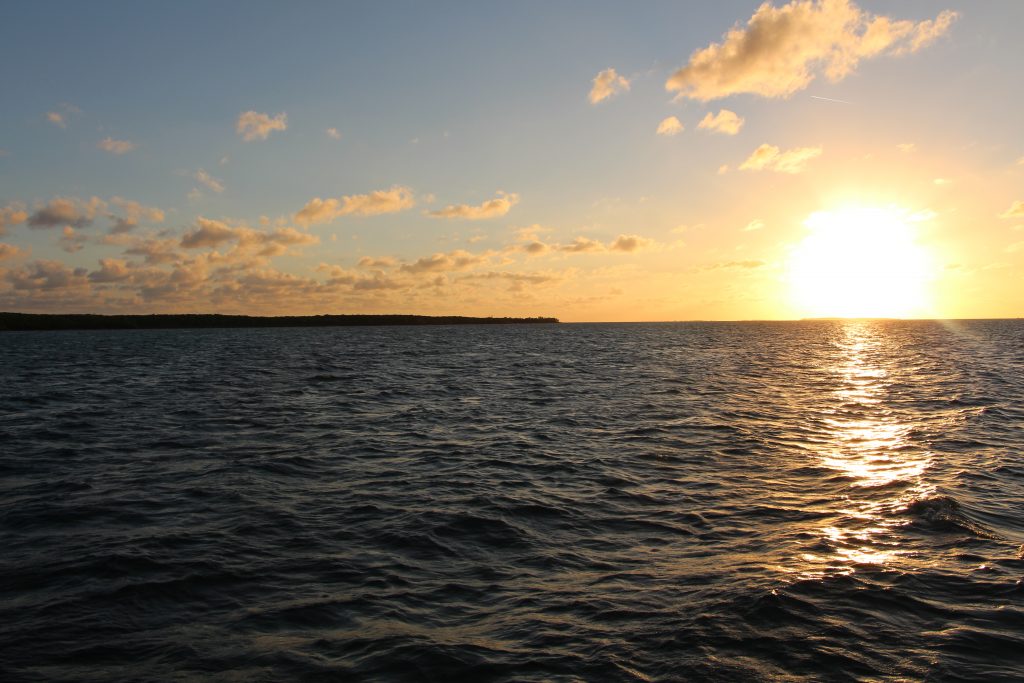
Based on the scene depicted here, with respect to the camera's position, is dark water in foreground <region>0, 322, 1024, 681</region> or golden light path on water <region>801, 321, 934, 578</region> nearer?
dark water in foreground <region>0, 322, 1024, 681</region>

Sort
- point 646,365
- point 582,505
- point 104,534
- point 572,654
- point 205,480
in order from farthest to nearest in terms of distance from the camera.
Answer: point 646,365 → point 205,480 → point 582,505 → point 104,534 → point 572,654

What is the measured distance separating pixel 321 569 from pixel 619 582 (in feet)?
18.0

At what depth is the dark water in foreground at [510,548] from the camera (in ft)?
29.2

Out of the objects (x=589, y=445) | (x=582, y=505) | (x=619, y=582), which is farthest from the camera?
(x=589, y=445)

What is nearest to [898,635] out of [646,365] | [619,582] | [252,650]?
[619,582]

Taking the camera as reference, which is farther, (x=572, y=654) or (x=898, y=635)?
(x=898, y=635)

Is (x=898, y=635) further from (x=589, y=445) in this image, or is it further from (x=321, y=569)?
(x=589, y=445)

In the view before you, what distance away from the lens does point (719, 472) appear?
64.1 ft

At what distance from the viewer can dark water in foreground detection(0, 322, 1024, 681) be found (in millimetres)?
8898

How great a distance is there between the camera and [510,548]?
516 inches

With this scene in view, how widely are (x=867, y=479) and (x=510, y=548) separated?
1184 centimetres

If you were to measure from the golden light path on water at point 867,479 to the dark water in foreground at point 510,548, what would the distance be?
113 mm

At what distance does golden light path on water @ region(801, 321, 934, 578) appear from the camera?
41.6ft

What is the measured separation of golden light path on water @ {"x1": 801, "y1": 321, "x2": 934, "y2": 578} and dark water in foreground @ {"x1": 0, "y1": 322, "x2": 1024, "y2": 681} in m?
0.11
